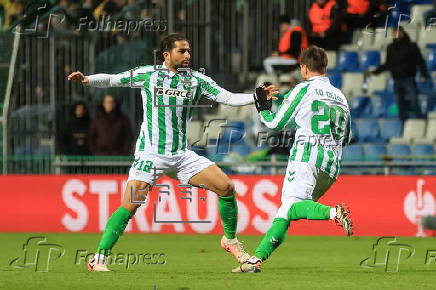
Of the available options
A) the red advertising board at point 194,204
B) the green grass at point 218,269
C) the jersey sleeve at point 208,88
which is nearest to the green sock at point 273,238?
the green grass at point 218,269

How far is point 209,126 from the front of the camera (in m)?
21.4

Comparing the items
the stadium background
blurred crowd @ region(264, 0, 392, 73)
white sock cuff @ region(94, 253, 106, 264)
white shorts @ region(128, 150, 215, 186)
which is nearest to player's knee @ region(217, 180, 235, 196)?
white shorts @ region(128, 150, 215, 186)

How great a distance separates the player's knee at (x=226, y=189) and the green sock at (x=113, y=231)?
3.07 ft

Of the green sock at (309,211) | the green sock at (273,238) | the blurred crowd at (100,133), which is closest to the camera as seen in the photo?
the green sock at (309,211)

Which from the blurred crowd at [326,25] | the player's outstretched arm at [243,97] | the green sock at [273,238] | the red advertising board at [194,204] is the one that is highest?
the blurred crowd at [326,25]

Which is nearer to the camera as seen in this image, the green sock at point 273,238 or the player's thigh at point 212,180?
the green sock at point 273,238

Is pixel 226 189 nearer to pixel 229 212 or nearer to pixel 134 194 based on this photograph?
pixel 229 212

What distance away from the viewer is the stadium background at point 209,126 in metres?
18.6

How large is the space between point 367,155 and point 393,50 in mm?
1866

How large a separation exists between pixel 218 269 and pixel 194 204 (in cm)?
605

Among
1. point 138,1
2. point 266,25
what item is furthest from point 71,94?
point 266,25

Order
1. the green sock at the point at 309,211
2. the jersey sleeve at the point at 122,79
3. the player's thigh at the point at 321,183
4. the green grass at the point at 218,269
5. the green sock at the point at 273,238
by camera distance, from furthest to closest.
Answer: the jersey sleeve at the point at 122,79 < the player's thigh at the point at 321,183 < the green sock at the point at 273,238 < the green sock at the point at 309,211 < the green grass at the point at 218,269

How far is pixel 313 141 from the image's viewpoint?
11.5 meters

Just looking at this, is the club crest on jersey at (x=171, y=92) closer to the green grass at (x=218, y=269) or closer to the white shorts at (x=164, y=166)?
the white shorts at (x=164, y=166)
